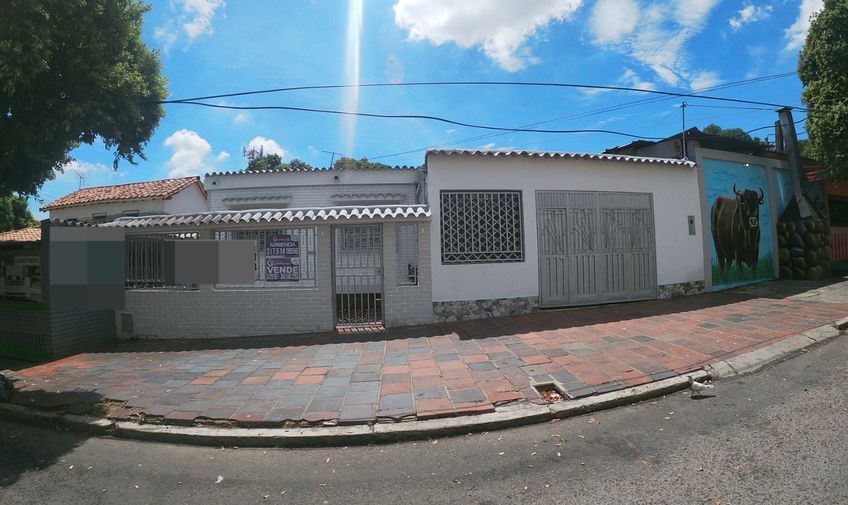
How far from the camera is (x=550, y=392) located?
404 centimetres

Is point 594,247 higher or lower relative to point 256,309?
higher

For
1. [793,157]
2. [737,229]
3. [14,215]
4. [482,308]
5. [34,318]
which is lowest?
[482,308]

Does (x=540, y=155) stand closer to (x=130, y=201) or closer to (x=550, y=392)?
(x=550, y=392)

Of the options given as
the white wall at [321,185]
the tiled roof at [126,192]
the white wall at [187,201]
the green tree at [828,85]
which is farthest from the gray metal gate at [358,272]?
the white wall at [187,201]

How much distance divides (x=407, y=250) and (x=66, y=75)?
5.86 meters

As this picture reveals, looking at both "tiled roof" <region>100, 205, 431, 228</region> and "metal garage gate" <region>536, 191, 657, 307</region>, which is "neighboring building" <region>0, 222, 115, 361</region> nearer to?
"tiled roof" <region>100, 205, 431, 228</region>

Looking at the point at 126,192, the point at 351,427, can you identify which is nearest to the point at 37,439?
the point at 351,427

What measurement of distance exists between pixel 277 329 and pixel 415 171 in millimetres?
7419

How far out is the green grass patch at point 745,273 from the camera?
9.59 meters

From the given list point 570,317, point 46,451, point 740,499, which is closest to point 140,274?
point 46,451

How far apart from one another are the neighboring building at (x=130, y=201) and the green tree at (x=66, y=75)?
990cm

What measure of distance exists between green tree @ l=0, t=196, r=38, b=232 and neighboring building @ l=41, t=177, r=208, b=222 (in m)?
8.81

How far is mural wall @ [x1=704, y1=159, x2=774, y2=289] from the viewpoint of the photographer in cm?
963

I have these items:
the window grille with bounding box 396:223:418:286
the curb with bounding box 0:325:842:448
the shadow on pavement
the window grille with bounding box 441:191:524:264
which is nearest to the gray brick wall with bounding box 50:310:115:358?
the shadow on pavement
